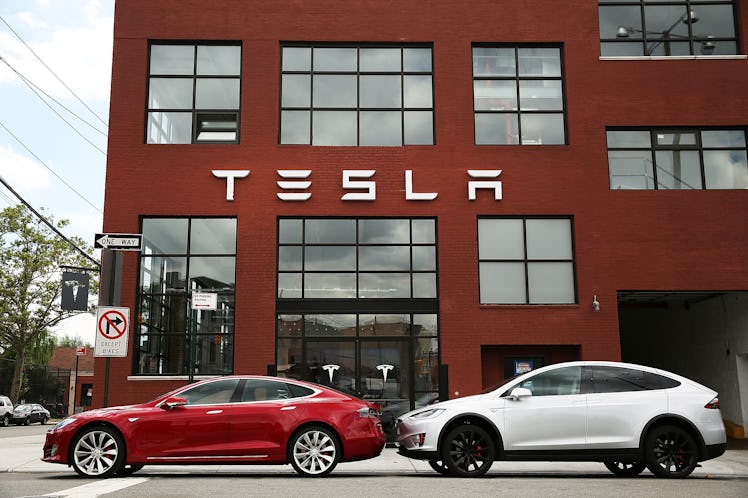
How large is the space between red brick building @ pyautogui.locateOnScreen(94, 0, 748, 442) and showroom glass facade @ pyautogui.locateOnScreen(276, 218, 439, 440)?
5cm

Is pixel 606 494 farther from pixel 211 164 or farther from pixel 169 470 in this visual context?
pixel 211 164

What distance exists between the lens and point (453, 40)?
62.0 feet

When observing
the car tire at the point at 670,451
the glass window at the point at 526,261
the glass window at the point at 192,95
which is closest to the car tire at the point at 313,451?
the car tire at the point at 670,451

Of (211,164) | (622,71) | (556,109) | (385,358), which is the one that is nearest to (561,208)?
(556,109)

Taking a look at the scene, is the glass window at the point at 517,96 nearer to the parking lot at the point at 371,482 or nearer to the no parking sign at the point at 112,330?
the parking lot at the point at 371,482

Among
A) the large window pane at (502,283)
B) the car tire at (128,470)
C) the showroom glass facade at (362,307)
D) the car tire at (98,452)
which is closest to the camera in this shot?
the car tire at (98,452)

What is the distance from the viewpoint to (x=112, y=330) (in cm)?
1270

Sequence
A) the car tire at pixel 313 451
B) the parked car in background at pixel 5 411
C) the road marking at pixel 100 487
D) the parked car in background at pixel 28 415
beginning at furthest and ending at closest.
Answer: the parked car in background at pixel 28 415
the parked car in background at pixel 5 411
the car tire at pixel 313 451
the road marking at pixel 100 487

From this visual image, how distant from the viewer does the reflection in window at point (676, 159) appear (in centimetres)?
1864

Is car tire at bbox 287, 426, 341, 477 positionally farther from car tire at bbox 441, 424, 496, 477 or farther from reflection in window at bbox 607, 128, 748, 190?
reflection in window at bbox 607, 128, 748, 190

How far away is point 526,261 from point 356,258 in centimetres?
402

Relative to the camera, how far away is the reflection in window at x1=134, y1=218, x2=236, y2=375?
17.6 meters

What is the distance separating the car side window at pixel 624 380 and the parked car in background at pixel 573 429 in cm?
7

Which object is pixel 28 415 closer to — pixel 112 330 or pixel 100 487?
pixel 112 330
